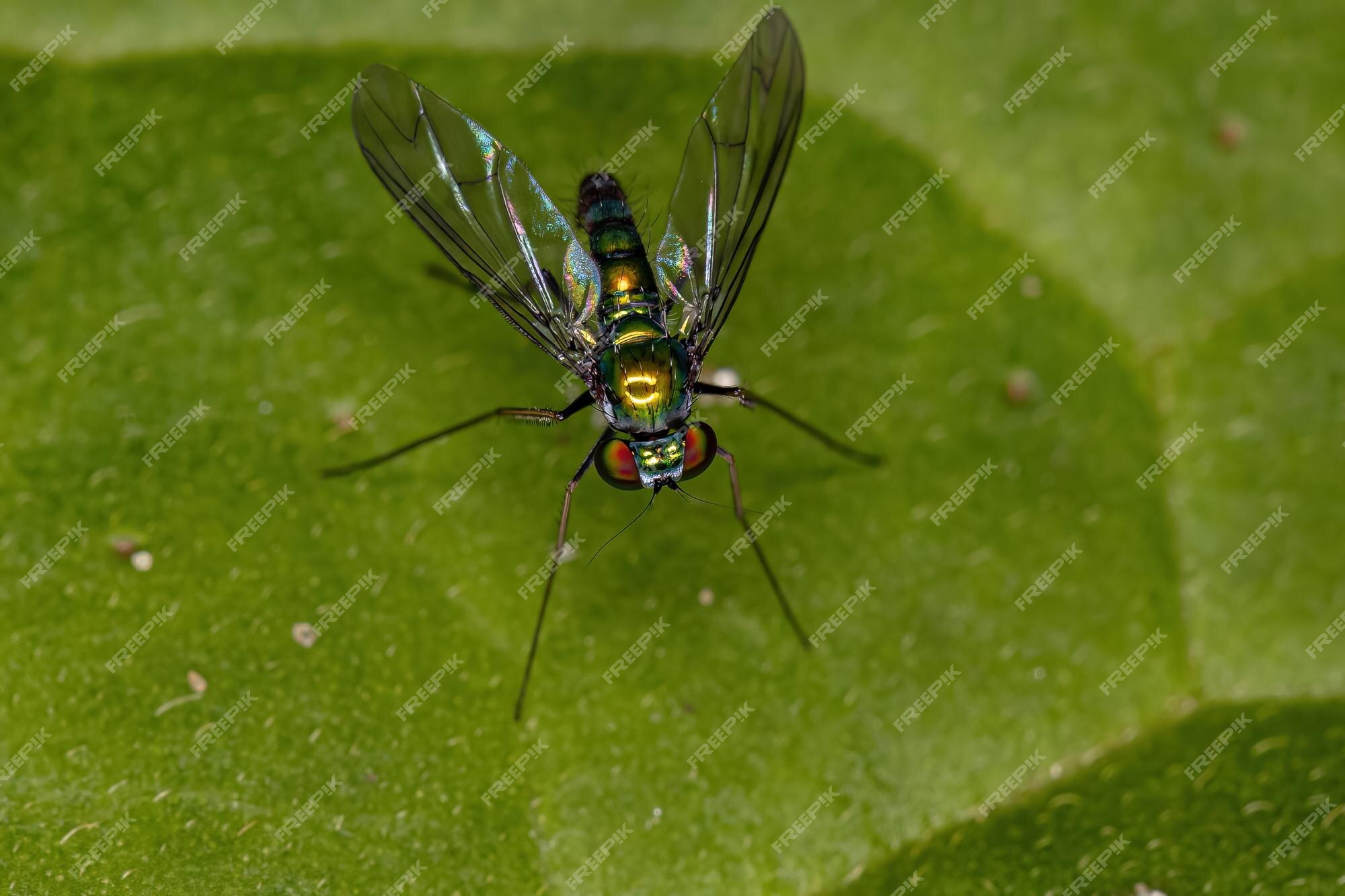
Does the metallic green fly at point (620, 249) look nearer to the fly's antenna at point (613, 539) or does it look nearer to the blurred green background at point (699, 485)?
the fly's antenna at point (613, 539)

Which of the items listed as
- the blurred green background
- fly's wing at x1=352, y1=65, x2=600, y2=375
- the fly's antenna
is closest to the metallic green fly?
fly's wing at x1=352, y1=65, x2=600, y2=375

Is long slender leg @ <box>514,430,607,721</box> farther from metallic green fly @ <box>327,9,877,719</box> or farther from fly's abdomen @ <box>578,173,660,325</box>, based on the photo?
fly's abdomen @ <box>578,173,660,325</box>

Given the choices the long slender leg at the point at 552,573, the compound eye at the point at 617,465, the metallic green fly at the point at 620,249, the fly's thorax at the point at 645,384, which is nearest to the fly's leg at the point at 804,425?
the metallic green fly at the point at 620,249

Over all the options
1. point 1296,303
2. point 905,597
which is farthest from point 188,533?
point 1296,303

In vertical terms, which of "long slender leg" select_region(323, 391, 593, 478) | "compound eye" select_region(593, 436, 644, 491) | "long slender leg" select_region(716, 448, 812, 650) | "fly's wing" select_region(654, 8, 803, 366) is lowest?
"long slender leg" select_region(716, 448, 812, 650)

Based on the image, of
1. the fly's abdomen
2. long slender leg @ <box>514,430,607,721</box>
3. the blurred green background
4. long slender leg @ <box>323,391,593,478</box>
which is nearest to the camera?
the blurred green background
